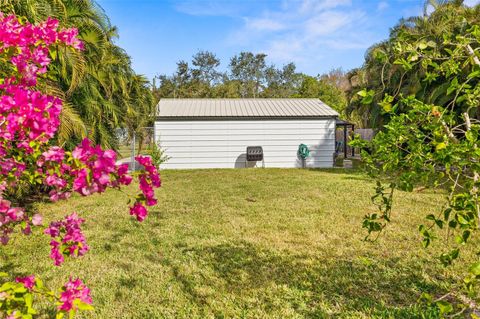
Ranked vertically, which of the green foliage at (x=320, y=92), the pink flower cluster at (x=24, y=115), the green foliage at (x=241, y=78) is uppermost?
the green foliage at (x=241, y=78)

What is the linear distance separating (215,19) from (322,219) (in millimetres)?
15347

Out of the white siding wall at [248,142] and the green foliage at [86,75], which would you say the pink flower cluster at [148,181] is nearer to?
the green foliage at [86,75]

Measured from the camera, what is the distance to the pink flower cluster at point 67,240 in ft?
5.63

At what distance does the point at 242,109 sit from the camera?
15695 mm

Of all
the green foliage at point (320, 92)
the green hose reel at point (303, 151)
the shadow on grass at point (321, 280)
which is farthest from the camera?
the green foliage at point (320, 92)

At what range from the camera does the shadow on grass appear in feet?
9.55

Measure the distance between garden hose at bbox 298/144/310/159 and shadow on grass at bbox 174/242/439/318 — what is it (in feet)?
35.2

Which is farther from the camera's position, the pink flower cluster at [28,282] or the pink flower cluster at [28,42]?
the pink flower cluster at [28,42]

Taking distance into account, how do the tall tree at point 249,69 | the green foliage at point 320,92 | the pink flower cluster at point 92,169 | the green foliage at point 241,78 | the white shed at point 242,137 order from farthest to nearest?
1. the tall tree at point 249,69
2. the green foliage at point 241,78
3. the green foliage at point 320,92
4. the white shed at point 242,137
5. the pink flower cluster at point 92,169

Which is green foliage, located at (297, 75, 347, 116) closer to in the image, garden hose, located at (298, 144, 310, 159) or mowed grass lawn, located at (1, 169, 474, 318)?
garden hose, located at (298, 144, 310, 159)

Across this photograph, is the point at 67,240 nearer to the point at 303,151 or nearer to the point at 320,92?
the point at 303,151

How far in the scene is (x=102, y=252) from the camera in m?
4.25

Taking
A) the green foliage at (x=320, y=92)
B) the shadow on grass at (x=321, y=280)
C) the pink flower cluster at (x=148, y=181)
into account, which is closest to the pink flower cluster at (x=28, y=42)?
the pink flower cluster at (x=148, y=181)

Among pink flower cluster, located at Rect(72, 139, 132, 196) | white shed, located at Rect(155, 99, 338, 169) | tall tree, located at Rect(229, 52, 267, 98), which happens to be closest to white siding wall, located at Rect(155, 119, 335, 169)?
white shed, located at Rect(155, 99, 338, 169)
